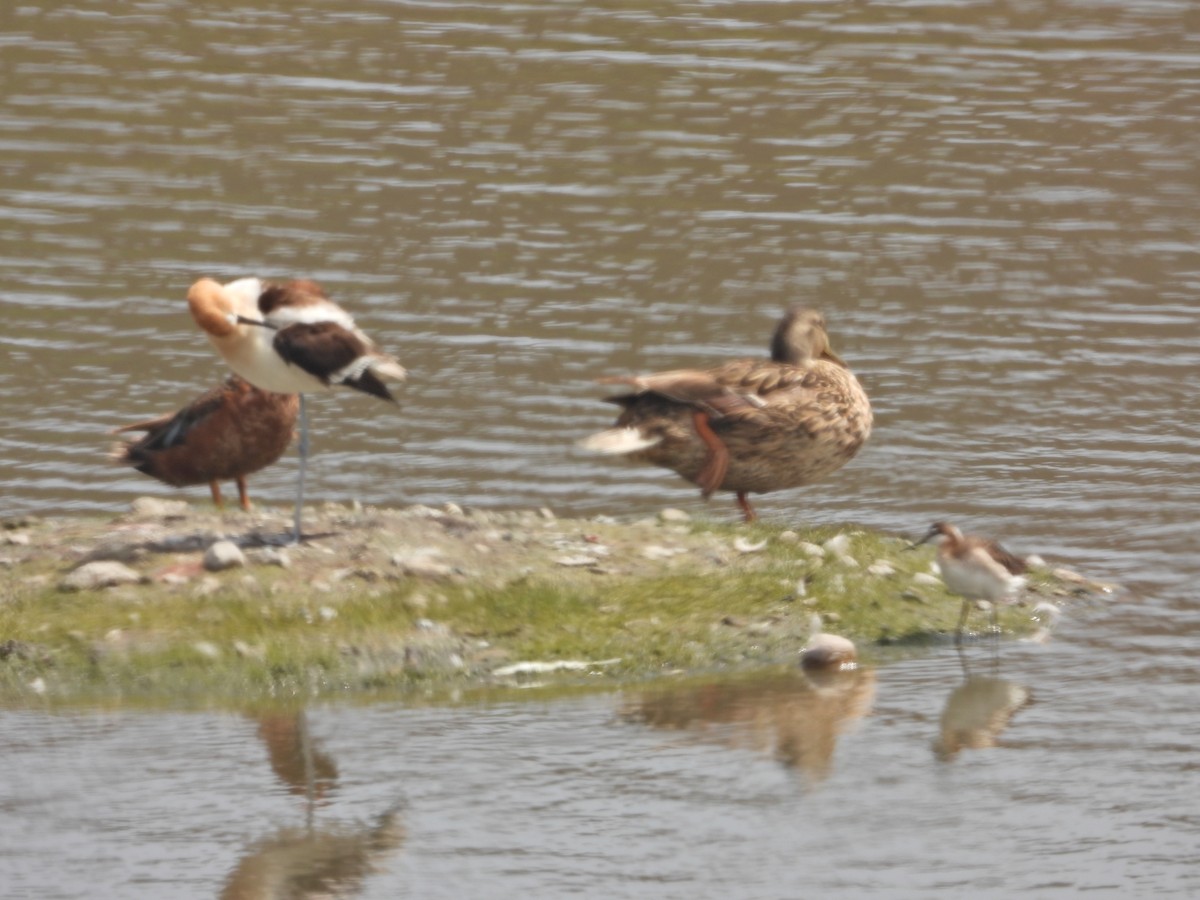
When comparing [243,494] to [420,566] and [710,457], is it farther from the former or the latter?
[710,457]

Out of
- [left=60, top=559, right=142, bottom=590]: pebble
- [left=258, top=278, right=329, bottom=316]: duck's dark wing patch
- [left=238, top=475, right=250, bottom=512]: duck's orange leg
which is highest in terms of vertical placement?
[left=258, top=278, right=329, bottom=316]: duck's dark wing patch

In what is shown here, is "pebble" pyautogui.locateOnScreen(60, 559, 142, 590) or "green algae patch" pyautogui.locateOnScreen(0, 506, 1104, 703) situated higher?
"pebble" pyautogui.locateOnScreen(60, 559, 142, 590)

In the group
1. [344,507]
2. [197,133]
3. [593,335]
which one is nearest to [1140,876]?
[344,507]

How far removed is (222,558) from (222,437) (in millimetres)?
1705

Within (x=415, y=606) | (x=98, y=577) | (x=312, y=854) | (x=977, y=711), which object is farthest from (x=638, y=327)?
(x=312, y=854)

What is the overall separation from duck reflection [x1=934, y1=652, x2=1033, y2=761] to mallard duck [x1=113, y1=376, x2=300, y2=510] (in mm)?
3603

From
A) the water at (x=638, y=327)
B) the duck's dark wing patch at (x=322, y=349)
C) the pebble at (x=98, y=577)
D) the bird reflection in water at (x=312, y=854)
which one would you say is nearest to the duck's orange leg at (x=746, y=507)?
the water at (x=638, y=327)

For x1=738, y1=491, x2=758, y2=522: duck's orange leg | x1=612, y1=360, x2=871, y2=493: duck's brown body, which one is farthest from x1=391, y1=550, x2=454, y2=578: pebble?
x1=738, y1=491, x2=758, y2=522: duck's orange leg

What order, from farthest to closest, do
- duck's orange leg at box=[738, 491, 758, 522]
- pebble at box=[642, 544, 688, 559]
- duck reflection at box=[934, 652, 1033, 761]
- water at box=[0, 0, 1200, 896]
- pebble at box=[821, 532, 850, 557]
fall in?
duck's orange leg at box=[738, 491, 758, 522], pebble at box=[821, 532, 850, 557], pebble at box=[642, 544, 688, 559], duck reflection at box=[934, 652, 1033, 761], water at box=[0, 0, 1200, 896]

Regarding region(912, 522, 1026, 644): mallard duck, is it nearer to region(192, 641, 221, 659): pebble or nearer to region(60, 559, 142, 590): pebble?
region(192, 641, 221, 659): pebble

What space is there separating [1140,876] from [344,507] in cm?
496

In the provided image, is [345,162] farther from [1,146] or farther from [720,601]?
[720,601]

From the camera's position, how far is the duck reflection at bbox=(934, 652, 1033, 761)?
7.98 meters

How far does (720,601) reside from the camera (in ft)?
30.9
